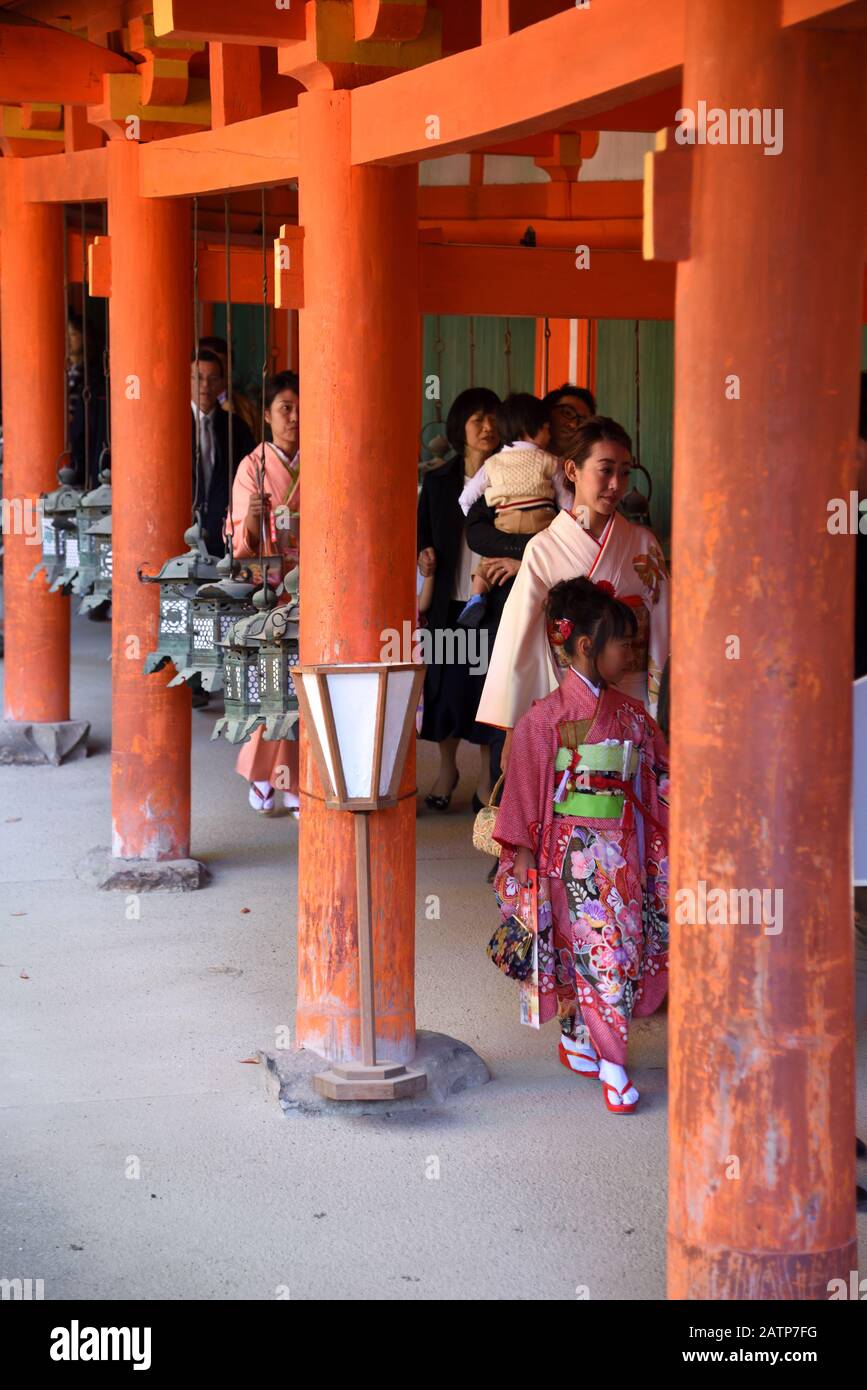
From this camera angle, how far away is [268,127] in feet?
15.8

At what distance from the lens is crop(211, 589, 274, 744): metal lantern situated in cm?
539

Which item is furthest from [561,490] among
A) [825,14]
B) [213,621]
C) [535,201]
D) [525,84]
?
[825,14]

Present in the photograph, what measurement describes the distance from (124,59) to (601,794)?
3472mm

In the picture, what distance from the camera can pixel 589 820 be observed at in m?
4.47

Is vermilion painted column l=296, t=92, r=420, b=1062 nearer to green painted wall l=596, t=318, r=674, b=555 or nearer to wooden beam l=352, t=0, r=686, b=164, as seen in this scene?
wooden beam l=352, t=0, r=686, b=164

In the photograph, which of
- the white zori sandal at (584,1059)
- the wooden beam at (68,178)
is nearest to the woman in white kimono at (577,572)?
the white zori sandal at (584,1059)

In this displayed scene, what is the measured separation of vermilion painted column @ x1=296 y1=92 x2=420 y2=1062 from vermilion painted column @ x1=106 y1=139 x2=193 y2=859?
1.92 metres

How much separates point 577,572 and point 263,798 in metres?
3.00

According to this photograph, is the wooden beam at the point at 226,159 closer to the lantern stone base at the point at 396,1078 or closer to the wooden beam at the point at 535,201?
the wooden beam at the point at 535,201

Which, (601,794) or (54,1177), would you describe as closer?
(54,1177)

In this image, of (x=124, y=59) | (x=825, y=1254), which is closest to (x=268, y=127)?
(x=124, y=59)

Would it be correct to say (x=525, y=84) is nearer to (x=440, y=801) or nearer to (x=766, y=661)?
(x=766, y=661)

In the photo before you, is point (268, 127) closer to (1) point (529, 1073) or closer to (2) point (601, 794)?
(2) point (601, 794)

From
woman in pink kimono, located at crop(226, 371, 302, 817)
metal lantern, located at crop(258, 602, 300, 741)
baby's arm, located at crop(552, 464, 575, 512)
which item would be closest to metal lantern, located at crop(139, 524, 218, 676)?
woman in pink kimono, located at crop(226, 371, 302, 817)
